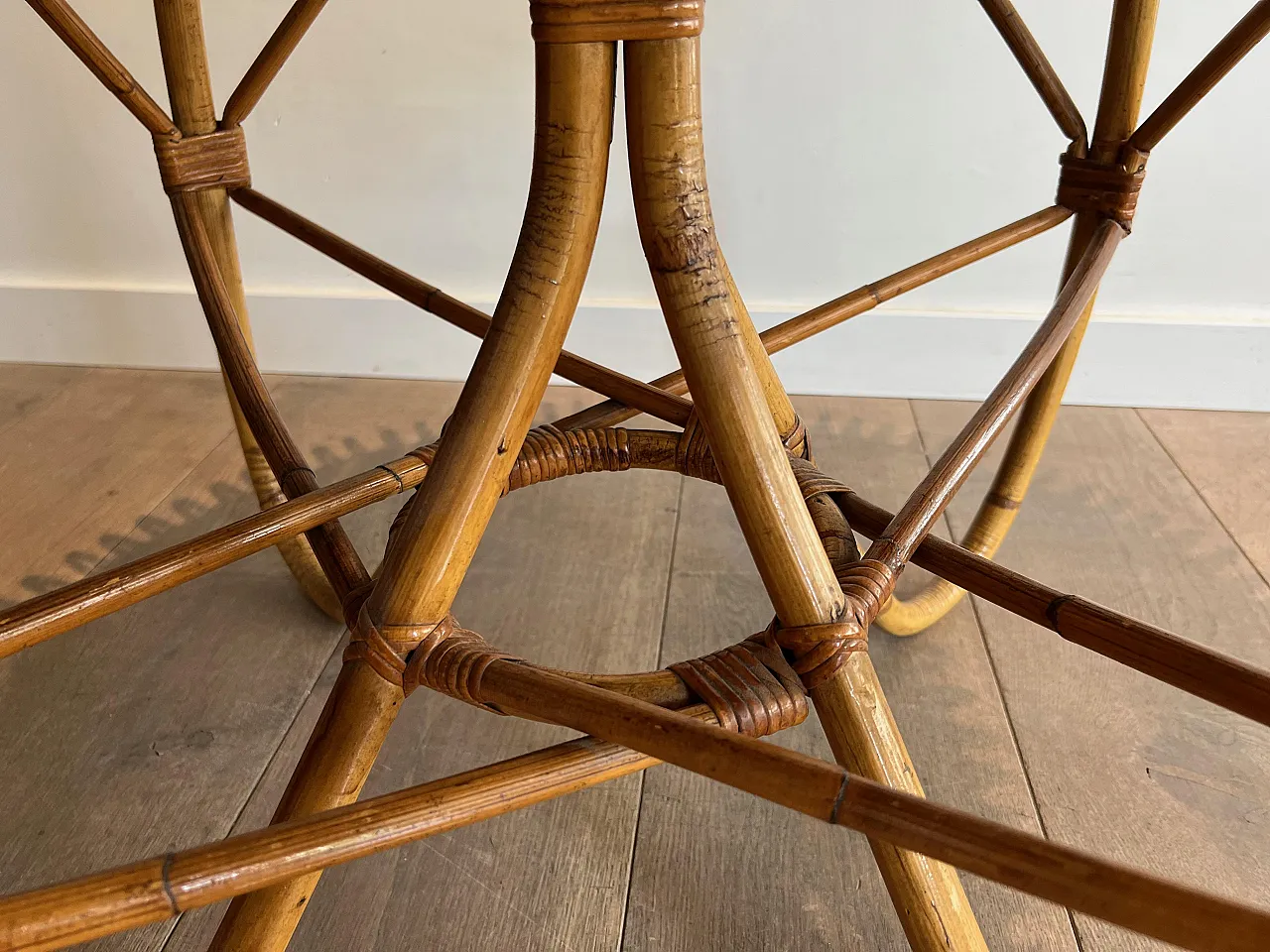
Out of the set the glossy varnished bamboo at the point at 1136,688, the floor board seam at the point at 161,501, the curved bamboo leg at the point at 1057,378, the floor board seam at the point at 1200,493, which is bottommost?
the floor board seam at the point at 1200,493

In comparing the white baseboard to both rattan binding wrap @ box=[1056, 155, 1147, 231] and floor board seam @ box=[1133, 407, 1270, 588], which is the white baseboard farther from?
rattan binding wrap @ box=[1056, 155, 1147, 231]

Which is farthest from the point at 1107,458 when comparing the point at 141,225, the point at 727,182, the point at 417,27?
the point at 141,225

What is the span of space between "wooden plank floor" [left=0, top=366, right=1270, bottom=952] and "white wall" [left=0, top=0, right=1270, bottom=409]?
126 millimetres

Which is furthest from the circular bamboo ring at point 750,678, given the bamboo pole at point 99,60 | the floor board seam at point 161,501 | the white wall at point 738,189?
the white wall at point 738,189

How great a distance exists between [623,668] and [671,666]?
42 centimetres

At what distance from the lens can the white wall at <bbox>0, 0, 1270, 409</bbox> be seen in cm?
118

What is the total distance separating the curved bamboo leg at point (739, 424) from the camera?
0.40m

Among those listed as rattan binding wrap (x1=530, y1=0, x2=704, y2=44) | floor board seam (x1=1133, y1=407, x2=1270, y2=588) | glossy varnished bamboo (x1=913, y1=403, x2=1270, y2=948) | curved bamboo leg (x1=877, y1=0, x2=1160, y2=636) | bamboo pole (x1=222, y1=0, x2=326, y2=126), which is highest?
rattan binding wrap (x1=530, y1=0, x2=704, y2=44)

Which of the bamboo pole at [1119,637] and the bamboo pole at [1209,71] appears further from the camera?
the bamboo pole at [1209,71]

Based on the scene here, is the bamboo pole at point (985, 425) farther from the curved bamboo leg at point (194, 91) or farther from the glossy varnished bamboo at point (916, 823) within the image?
the curved bamboo leg at point (194, 91)

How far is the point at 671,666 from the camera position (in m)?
0.46

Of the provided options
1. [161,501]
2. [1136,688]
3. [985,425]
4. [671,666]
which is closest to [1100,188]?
[985,425]

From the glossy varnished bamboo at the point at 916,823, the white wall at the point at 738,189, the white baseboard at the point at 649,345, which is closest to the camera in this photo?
the glossy varnished bamboo at the point at 916,823

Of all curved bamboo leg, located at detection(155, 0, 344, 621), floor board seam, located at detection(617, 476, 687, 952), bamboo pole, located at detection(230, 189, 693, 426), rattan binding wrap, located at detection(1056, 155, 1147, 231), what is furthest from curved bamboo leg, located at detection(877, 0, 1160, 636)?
curved bamboo leg, located at detection(155, 0, 344, 621)
